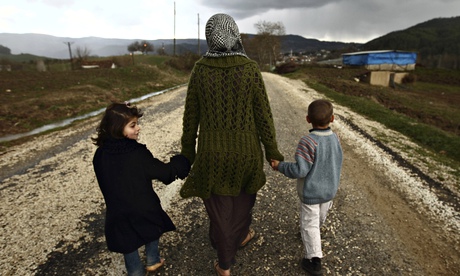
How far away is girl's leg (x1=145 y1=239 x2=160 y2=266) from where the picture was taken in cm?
264

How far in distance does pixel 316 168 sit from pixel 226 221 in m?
0.99

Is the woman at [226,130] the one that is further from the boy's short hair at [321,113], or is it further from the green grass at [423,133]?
the green grass at [423,133]

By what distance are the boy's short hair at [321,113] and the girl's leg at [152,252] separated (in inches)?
77.7

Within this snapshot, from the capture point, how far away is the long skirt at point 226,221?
245 cm

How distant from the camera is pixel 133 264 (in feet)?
8.09

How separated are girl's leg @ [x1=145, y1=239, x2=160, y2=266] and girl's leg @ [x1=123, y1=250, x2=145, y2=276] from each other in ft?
0.57

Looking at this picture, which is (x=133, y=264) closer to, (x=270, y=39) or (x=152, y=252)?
(x=152, y=252)

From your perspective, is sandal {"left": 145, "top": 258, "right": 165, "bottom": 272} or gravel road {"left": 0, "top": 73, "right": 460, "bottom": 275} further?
gravel road {"left": 0, "top": 73, "right": 460, "bottom": 275}

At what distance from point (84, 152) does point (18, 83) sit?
16.5m

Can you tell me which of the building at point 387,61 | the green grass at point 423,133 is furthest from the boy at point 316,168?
the building at point 387,61

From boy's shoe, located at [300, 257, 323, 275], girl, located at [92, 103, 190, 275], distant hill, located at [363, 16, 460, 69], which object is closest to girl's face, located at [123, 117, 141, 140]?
girl, located at [92, 103, 190, 275]

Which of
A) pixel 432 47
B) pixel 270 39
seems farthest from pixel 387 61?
pixel 432 47

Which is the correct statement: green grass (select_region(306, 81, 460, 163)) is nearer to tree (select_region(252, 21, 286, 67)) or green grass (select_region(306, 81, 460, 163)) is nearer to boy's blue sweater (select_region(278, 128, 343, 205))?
boy's blue sweater (select_region(278, 128, 343, 205))

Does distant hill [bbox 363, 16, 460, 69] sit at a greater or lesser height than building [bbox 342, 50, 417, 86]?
greater
